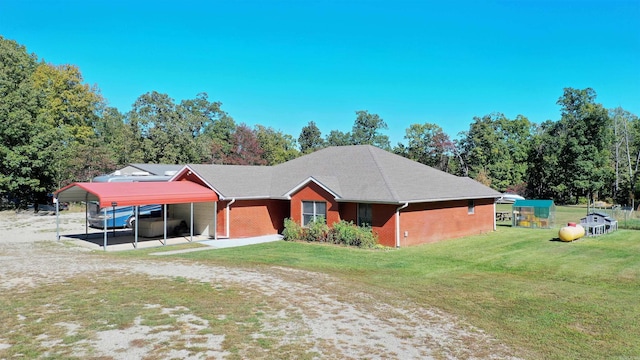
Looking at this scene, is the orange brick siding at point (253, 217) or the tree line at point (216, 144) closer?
Result: the orange brick siding at point (253, 217)

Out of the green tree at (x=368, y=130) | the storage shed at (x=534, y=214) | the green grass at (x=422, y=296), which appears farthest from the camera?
the green tree at (x=368, y=130)

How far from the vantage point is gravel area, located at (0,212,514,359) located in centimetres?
690

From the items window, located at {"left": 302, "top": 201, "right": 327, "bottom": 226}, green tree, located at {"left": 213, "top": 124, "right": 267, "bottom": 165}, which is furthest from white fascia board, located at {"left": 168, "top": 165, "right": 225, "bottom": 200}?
green tree, located at {"left": 213, "top": 124, "right": 267, "bottom": 165}

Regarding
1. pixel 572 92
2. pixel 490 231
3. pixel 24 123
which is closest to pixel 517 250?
pixel 490 231

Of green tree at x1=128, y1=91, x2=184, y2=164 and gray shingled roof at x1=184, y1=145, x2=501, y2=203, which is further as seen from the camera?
green tree at x1=128, y1=91, x2=184, y2=164

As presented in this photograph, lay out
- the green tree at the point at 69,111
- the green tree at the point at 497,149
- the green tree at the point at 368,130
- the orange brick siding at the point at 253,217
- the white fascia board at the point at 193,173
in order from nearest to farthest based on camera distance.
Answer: the white fascia board at the point at 193,173 → the orange brick siding at the point at 253,217 → the green tree at the point at 69,111 → the green tree at the point at 497,149 → the green tree at the point at 368,130

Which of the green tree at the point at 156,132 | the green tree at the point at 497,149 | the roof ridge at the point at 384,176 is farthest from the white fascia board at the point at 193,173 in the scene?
the green tree at the point at 497,149

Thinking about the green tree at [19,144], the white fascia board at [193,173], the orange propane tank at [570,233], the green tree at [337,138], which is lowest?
the orange propane tank at [570,233]

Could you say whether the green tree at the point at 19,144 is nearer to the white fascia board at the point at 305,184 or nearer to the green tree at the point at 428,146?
the white fascia board at the point at 305,184

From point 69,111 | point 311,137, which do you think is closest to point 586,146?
point 311,137

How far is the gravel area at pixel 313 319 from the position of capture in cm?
690

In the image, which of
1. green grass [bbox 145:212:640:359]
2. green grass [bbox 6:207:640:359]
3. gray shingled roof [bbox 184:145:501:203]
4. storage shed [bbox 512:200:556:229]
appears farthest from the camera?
storage shed [bbox 512:200:556:229]

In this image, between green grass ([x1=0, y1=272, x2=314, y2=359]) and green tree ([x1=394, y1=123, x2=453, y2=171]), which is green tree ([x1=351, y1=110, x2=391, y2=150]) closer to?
green tree ([x1=394, y1=123, x2=453, y2=171])

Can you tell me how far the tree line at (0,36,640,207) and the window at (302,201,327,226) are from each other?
29.6 meters
